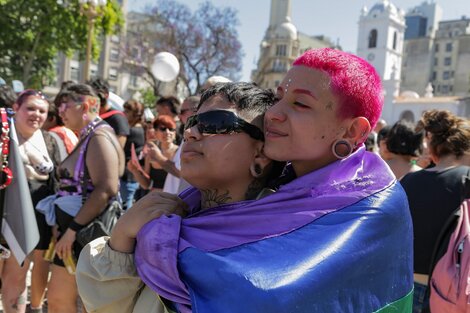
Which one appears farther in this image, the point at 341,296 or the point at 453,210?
the point at 453,210

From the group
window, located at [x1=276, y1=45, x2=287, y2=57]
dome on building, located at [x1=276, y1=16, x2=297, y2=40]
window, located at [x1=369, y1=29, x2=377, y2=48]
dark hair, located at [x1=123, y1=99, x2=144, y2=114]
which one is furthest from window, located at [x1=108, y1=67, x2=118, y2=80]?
dark hair, located at [x1=123, y1=99, x2=144, y2=114]

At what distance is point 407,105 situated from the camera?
63.2m

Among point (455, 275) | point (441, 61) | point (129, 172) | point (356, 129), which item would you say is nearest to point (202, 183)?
point (356, 129)

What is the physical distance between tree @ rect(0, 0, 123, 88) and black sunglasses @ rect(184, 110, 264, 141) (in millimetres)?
19467

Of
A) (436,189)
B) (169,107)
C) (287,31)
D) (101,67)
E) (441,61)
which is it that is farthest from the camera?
(441,61)

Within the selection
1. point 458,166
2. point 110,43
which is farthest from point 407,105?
point 458,166

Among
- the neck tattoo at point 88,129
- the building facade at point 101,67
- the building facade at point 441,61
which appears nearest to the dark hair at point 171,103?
the neck tattoo at point 88,129

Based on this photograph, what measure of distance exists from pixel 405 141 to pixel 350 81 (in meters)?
3.08

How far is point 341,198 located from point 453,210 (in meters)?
2.35

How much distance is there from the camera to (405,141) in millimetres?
4234

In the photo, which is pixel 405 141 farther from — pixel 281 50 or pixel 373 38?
pixel 373 38

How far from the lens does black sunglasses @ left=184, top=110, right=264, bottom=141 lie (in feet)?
4.97

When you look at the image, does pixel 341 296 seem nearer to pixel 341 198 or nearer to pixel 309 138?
pixel 341 198

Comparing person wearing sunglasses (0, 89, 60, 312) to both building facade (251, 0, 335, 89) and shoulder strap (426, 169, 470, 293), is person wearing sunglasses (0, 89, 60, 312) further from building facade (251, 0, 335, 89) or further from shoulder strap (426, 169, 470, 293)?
building facade (251, 0, 335, 89)
